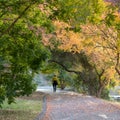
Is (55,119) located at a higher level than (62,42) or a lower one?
lower

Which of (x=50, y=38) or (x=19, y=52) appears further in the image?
→ (x=50, y=38)

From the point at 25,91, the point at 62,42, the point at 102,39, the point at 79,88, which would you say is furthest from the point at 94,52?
the point at 79,88

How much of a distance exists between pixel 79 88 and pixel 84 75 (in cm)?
1190

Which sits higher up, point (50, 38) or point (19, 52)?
point (50, 38)

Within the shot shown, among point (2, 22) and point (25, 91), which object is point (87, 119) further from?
point (2, 22)

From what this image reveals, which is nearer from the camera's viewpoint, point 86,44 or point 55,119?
point 55,119

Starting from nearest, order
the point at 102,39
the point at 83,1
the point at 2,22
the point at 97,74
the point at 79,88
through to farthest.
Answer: the point at 83,1 < the point at 2,22 < the point at 102,39 < the point at 97,74 < the point at 79,88

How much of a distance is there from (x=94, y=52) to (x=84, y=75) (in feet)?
25.1

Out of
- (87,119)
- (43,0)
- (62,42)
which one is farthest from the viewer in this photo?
(62,42)

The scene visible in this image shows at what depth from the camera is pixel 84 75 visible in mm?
38625

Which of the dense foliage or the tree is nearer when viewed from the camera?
the dense foliage

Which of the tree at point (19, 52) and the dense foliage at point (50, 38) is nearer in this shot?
the dense foliage at point (50, 38)

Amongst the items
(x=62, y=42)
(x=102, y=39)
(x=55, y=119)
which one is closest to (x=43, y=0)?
(x=55, y=119)

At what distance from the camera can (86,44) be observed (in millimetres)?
26562
